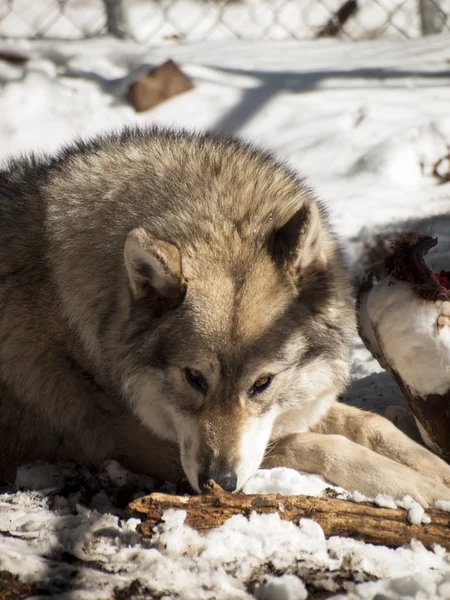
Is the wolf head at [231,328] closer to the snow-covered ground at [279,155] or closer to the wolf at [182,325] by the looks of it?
the wolf at [182,325]

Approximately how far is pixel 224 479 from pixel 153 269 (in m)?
0.80

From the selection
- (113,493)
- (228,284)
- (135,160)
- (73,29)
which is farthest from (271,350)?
(73,29)

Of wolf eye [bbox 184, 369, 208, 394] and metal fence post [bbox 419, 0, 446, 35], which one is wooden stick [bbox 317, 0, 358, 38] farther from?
wolf eye [bbox 184, 369, 208, 394]

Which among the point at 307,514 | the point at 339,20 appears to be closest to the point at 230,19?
the point at 339,20

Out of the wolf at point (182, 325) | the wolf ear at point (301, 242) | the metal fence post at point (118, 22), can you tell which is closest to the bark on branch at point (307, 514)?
the wolf at point (182, 325)

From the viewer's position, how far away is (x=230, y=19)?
35.5ft

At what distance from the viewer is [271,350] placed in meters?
2.79

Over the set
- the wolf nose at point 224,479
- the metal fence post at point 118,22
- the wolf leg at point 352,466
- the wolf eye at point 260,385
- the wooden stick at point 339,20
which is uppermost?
the metal fence post at point 118,22

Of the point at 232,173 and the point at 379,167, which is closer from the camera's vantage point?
the point at 232,173

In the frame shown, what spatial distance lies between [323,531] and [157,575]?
0.57 metres

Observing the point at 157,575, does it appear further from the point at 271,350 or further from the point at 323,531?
the point at 271,350

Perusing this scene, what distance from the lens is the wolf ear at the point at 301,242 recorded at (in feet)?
8.89

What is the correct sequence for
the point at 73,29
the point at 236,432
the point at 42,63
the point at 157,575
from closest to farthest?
the point at 157,575 < the point at 236,432 < the point at 42,63 < the point at 73,29

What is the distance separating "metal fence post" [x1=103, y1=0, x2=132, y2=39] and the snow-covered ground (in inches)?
18.0
